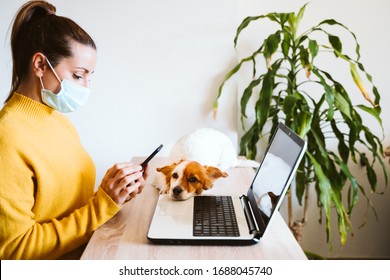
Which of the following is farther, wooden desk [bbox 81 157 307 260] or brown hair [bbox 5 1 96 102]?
brown hair [bbox 5 1 96 102]

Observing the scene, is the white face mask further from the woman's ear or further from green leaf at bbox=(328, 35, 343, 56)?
green leaf at bbox=(328, 35, 343, 56)

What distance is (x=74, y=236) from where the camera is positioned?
82 centimetres

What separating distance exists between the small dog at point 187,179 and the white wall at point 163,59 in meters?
0.71

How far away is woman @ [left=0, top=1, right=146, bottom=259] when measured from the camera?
2.52ft

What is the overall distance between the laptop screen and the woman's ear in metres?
0.67

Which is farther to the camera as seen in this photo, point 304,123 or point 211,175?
point 304,123

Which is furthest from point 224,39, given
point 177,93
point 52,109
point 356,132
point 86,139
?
point 52,109

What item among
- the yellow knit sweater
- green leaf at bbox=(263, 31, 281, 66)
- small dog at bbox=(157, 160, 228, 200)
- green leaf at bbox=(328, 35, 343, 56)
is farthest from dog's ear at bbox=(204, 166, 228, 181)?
green leaf at bbox=(328, 35, 343, 56)

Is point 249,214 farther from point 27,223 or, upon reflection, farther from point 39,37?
point 39,37

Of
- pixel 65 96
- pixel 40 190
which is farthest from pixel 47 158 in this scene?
pixel 65 96

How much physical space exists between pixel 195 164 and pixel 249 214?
0.27m

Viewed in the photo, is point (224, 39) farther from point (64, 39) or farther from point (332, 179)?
point (64, 39)

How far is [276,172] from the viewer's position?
894mm
